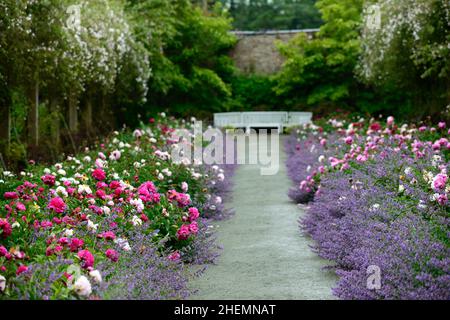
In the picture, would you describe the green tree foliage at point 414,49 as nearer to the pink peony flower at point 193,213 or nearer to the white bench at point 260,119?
the white bench at point 260,119

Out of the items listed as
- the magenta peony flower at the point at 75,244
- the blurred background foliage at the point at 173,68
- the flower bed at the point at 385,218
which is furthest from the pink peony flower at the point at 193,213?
the blurred background foliage at the point at 173,68

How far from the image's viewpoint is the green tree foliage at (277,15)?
3155 centimetres

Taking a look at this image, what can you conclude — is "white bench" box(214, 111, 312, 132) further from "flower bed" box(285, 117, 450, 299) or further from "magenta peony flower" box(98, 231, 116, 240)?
"magenta peony flower" box(98, 231, 116, 240)

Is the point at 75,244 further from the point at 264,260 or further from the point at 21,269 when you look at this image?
the point at 264,260

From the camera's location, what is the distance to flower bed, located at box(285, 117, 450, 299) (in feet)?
12.6

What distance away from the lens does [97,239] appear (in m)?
4.36

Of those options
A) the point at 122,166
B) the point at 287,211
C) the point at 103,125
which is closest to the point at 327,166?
the point at 287,211

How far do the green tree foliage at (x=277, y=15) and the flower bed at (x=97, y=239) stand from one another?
2598 centimetres

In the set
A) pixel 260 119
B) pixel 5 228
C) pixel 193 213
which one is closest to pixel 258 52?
pixel 260 119

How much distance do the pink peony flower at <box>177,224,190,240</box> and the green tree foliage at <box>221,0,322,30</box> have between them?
88.9 ft

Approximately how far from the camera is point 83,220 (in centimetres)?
456

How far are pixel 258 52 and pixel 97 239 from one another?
66.3ft

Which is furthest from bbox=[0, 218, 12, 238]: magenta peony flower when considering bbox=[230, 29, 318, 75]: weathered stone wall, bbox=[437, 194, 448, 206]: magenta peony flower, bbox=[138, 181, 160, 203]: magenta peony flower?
bbox=[230, 29, 318, 75]: weathered stone wall

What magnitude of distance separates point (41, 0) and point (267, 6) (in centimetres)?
2504
